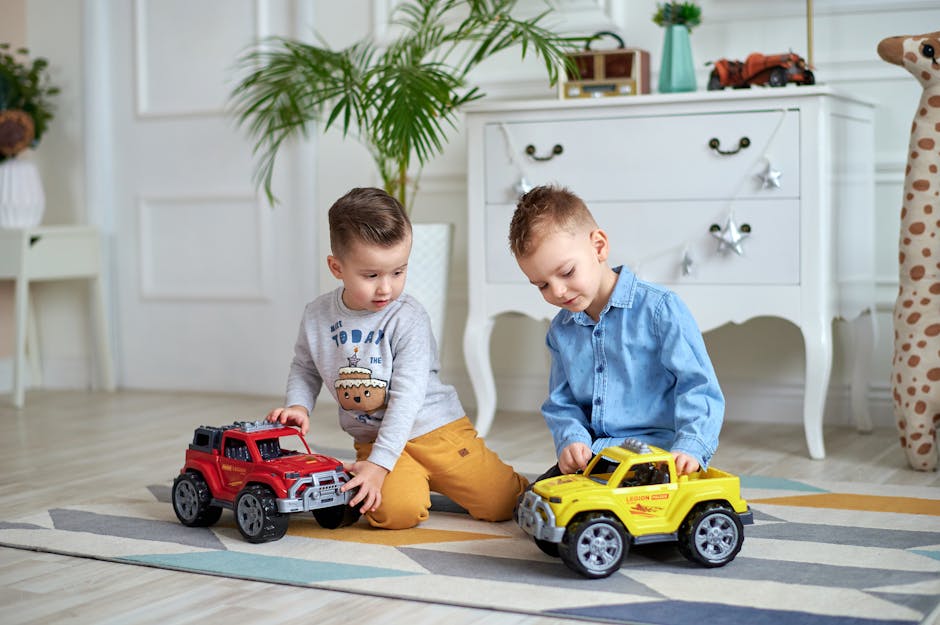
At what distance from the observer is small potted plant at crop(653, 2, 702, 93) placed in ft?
10.7

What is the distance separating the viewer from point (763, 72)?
307 cm

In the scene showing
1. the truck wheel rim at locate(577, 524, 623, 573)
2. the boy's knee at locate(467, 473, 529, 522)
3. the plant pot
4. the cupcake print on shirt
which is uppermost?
the plant pot

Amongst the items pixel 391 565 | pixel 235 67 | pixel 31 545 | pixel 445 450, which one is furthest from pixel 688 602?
pixel 235 67

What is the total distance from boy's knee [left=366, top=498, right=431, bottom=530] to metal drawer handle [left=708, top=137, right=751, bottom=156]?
52.8 inches

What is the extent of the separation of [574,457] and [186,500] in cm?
79

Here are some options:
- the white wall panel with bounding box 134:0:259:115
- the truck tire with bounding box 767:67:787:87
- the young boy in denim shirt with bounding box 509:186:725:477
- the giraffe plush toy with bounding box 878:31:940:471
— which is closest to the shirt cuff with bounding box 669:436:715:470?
the young boy in denim shirt with bounding box 509:186:725:477

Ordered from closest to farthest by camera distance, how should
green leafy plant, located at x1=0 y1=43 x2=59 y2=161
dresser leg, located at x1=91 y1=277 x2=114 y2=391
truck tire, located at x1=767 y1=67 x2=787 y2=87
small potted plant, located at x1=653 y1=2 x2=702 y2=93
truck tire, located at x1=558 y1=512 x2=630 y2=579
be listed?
truck tire, located at x1=558 y1=512 x2=630 y2=579
truck tire, located at x1=767 y1=67 x2=787 y2=87
small potted plant, located at x1=653 y1=2 x2=702 y2=93
green leafy plant, located at x1=0 y1=43 x2=59 y2=161
dresser leg, located at x1=91 y1=277 x2=114 y2=391

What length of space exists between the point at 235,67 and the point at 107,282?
1062 millimetres

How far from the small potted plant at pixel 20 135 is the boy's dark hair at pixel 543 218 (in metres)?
2.84

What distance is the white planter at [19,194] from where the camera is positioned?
4285 mm

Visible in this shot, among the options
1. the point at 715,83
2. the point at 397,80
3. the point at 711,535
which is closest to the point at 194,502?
the point at 711,535

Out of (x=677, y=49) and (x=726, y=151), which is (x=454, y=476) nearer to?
(x=726, y=151)

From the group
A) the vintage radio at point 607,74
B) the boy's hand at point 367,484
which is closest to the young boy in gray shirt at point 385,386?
the boy's hand at point 367,484

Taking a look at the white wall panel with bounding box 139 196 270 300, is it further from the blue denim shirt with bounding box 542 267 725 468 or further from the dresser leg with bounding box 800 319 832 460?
the blue denim shirt with bounding box 542 267 725 468
